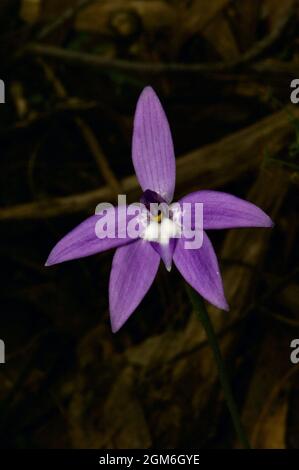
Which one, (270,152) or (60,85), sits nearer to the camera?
(270,152)

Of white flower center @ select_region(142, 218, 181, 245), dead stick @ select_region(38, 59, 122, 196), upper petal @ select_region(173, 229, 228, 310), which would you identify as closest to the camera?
upper petal @ select_region(173, 229, 228, 310)

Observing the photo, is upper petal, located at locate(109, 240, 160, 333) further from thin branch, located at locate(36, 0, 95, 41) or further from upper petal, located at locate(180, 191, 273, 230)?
thin branch, located at locate(36, 0, 95, 41)

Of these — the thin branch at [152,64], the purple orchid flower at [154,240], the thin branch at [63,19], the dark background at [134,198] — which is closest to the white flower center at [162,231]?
the purple orchid flower at [154,240]

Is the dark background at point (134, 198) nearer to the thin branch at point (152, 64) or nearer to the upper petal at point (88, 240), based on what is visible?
the thin branch at point (152, 64)

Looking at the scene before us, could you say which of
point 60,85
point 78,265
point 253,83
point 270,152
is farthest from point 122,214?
point 60,85

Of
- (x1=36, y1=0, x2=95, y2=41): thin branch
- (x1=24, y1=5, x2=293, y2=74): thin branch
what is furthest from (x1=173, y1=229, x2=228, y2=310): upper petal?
(x1=36, y1=0, x2=95, y2=41): thin branch
